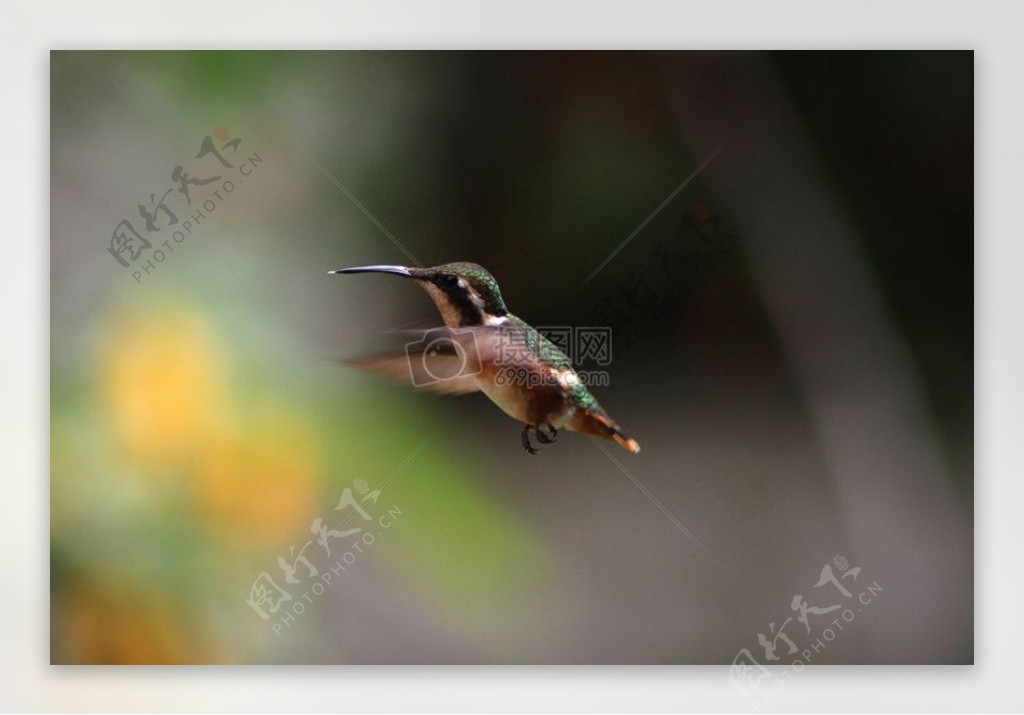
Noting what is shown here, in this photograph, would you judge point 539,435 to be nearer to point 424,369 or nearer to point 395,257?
point 424,369

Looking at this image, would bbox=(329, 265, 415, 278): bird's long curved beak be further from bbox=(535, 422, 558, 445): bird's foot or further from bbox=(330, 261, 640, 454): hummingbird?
bbox=(535, 422, 558, 445): bird's foot

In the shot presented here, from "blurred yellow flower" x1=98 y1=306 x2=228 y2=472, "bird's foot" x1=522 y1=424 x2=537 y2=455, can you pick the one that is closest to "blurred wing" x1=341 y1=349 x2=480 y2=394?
"bird's foot" x1=522 y1=424 x2=537 y2=455

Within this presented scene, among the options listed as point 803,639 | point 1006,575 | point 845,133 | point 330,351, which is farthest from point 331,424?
point 1006,575

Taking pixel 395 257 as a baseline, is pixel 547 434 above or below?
below

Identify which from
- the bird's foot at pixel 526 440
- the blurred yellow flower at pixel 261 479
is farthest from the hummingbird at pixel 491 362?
the blurred yellow flower at pixel 261 479

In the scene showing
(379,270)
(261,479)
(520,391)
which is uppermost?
(379,270)

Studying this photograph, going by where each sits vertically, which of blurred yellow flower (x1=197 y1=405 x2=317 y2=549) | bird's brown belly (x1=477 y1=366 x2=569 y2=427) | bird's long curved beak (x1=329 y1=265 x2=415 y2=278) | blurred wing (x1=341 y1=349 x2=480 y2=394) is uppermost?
bird's long curved beak (x1=329 y1=265 x2=415 y2=278)

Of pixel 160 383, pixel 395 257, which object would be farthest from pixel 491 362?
pixel 160 383

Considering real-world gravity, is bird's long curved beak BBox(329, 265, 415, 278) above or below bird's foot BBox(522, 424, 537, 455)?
above
